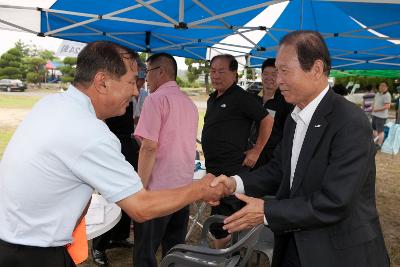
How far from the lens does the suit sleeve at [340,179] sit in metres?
1.64

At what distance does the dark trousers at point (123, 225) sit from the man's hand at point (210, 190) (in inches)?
86.7

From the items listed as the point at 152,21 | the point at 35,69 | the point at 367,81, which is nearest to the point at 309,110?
the point at 152,21

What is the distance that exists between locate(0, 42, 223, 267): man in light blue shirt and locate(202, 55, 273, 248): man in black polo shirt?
7.27 feet

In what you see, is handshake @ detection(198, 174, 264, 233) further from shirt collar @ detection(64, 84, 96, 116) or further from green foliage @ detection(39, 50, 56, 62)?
green foliage @ detection(39, 50, 56, 62)

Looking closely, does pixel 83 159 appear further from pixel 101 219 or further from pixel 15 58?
pixel 15 58

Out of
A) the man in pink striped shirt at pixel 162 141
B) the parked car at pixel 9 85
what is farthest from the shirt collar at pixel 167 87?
the parked car at pixel 9 85

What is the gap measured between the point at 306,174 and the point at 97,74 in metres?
1.08

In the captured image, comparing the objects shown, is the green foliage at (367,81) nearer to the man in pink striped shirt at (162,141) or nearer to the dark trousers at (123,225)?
the dark trousers at (123,225)

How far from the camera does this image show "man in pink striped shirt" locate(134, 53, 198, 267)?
2.94 meters

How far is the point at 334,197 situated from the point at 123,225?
133 inches

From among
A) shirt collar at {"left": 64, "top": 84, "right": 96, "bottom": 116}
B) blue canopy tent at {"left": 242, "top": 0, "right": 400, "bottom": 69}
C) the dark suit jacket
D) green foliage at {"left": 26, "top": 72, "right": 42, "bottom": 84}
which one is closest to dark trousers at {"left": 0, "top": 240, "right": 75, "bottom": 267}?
shirt collar at {"left": 64, "top": 84, "right": 96, "bottom": 116}

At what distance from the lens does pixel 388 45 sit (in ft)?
21.7

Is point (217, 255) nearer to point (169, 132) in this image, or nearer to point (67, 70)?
point (169, 132)

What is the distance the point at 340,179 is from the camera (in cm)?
164
